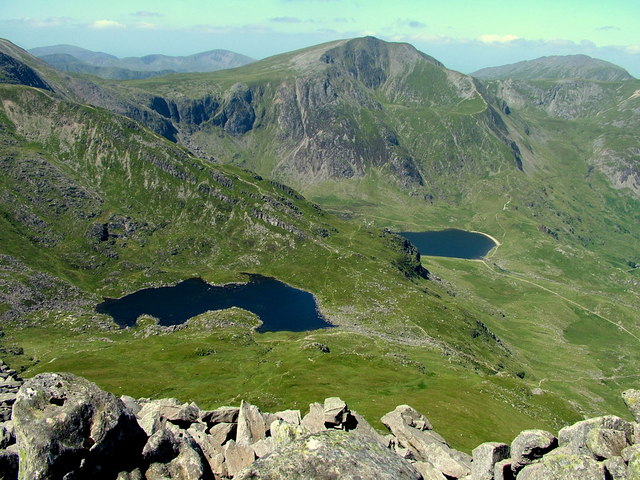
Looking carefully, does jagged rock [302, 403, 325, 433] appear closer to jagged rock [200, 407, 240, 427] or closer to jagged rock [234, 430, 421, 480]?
jagged rock [200, 407, 240, 427]

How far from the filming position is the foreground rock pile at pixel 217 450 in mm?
26125

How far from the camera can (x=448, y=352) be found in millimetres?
171000

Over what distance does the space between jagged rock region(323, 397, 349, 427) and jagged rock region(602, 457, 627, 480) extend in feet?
76.2

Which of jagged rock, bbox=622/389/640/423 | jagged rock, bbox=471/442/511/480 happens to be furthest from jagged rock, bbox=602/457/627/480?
jagged rock, bbox=471/442/511/480

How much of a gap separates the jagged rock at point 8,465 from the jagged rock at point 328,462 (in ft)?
46.5

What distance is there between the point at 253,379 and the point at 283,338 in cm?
5445

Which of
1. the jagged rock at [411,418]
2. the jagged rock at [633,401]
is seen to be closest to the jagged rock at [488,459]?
the jagged rock at [633,401]

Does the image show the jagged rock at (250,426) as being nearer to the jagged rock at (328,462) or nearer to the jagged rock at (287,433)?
the jagged rock at (287,433)

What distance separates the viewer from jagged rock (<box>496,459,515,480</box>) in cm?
3466

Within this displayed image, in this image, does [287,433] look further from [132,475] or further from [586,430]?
[586,430]

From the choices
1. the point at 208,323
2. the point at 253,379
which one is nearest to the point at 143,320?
the point at 208,323

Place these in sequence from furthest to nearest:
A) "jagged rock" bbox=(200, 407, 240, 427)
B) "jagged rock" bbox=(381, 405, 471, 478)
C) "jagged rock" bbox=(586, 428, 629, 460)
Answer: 1. "jagged rock" bbox=(200, 407, 240, 427)
2. "jagged rock" bbox=(381, 405, 471, 478)
3. "jagged rock" bbox=(586, 428, 629, 460)

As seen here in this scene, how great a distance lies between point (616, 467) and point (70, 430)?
34554 mm

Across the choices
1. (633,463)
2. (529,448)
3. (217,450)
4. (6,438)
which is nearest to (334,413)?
(217,450)
